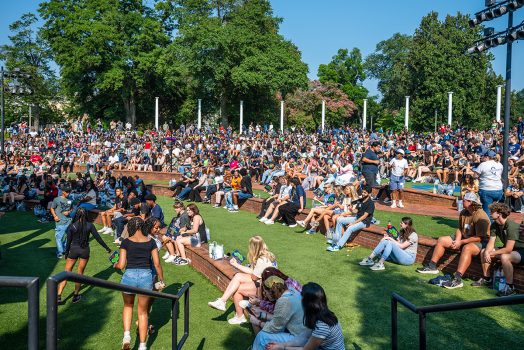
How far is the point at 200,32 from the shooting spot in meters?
46.2

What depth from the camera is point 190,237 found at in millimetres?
10156

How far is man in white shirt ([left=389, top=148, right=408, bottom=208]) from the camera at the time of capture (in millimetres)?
13641

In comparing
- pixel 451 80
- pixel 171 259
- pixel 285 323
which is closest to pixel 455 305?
pixel 285 323

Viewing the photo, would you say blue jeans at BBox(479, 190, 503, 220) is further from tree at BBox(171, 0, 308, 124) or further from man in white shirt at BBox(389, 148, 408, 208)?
tree at BBox(171, 0, 308, 124)

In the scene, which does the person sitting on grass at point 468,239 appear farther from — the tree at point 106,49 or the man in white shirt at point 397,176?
the tree at point 106,49

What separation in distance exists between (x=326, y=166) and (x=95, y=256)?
36.4 feet

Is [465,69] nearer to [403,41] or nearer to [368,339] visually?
[403,41]

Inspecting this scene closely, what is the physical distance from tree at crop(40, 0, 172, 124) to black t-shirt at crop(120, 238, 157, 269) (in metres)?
45.1

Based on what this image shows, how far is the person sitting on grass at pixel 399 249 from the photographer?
8.78m

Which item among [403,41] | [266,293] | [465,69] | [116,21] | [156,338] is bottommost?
[156,338]

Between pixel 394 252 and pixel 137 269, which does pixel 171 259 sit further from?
pixel 394 252

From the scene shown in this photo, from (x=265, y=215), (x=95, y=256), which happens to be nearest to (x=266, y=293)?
(x=95, y=256)

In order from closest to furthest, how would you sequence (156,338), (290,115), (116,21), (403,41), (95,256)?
(156,338)
(95,256)
(116,21)
(290,115)
(403,41)

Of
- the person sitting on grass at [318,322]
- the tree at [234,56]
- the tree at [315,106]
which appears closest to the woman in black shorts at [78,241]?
the person sitting on grass at [318,322]
